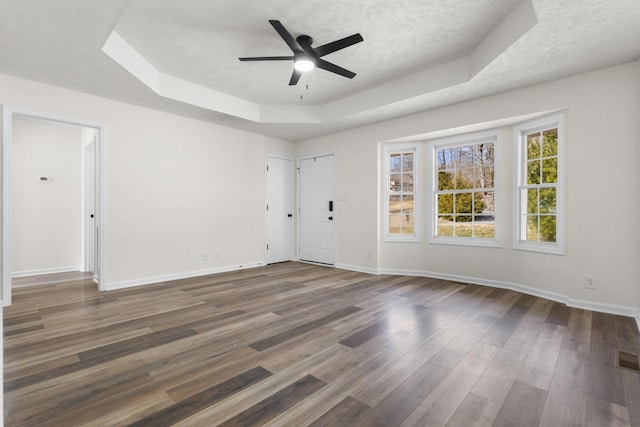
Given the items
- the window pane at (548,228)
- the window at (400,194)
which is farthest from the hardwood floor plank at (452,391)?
the window at (400,194)

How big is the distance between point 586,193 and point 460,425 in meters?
3.34

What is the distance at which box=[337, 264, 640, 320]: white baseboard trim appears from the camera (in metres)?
3.33

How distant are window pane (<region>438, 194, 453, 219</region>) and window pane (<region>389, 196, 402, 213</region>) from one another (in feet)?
2.25

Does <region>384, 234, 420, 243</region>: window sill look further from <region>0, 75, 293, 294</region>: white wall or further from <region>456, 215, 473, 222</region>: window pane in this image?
<region>0, 75, 293, 294</region>: white wall

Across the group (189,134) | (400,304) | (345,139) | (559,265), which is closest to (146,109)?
(189,134)

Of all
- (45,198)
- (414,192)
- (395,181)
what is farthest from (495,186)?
(45,198)

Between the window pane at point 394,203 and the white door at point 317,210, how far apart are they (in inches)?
46.7

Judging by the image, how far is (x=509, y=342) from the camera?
2645 millimetres

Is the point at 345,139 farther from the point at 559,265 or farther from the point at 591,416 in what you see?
the point at 591,416

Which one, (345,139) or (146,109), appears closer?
(146,109)

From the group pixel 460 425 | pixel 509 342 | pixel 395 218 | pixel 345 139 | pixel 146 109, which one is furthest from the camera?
pixel 345 139

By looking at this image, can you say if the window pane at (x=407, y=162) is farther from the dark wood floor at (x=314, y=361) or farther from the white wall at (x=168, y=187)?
the white wall at (x=168, y=187)

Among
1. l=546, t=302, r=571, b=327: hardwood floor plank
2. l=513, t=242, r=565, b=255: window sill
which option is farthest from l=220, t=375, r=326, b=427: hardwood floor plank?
l=513, t=242, r=565, b=255: window sill

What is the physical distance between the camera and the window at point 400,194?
215 inches
